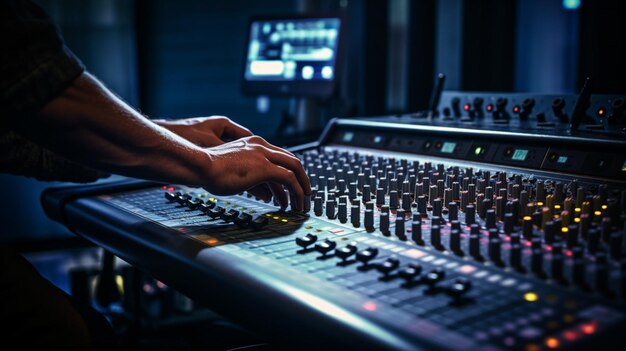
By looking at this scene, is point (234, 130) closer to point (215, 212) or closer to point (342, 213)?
point (215, 212)

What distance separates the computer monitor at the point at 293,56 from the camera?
9.18 feet

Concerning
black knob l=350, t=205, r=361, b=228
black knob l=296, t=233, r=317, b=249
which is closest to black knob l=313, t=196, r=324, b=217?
black knob l=350, t=205, r=361, b=228

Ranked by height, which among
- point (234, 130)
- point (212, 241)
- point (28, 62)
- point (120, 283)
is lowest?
point (120, 283)

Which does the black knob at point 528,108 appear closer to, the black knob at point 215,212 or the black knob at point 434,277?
the black knob at point 215,212

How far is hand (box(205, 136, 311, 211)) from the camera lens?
3.67ft

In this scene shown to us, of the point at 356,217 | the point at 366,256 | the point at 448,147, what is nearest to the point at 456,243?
the point at 366,256

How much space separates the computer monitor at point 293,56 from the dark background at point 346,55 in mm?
216

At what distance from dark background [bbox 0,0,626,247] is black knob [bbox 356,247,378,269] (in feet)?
5.54

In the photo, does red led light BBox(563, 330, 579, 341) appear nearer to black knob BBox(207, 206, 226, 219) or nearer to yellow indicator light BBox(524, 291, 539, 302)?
yellow indicator light BBox(524, 291, 539, 302)

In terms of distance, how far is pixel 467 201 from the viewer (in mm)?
1158

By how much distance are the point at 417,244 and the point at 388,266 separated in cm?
15

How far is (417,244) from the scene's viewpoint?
0.94 meters

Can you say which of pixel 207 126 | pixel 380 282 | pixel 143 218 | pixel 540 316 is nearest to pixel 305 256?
pixel 380 282

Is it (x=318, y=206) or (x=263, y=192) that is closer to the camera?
(x=318, y=206)
